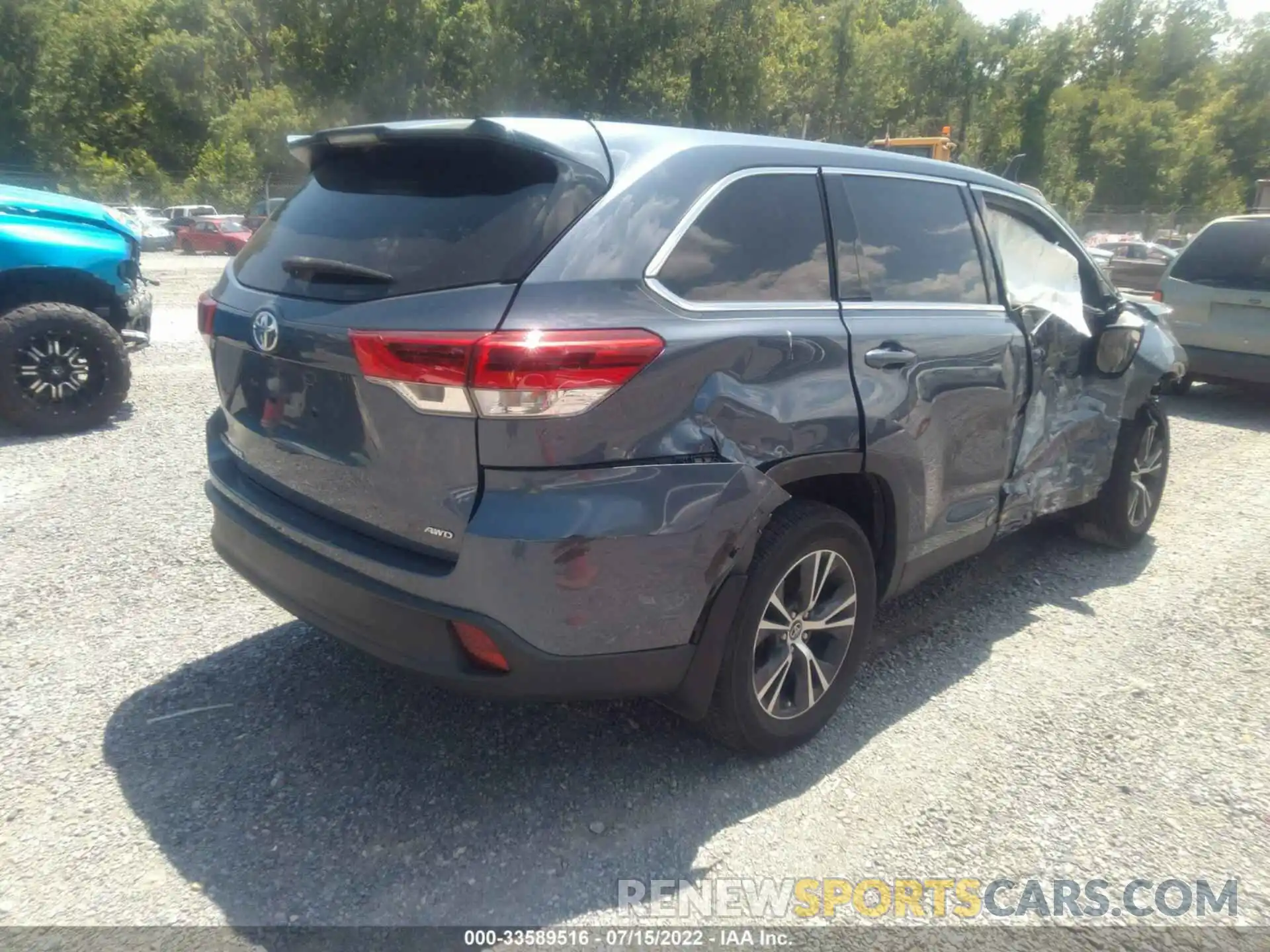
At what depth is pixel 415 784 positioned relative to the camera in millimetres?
2939

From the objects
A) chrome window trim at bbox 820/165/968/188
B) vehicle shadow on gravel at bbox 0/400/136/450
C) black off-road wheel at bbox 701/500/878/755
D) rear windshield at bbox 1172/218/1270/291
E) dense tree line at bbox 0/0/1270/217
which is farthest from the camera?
dense tree line at bbox 0/0/1270/217

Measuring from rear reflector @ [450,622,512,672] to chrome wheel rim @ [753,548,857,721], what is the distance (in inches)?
31.6

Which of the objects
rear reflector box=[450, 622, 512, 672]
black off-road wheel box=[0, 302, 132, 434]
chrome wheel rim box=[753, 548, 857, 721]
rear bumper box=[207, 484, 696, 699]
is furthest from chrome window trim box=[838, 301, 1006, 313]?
black off-road wheel box=[0, 302, 132, 434]

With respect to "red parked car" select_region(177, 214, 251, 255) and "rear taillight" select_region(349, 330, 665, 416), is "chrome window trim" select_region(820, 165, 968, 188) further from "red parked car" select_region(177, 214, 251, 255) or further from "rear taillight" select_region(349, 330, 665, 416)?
"red parked car" select_region(177, 214, 251, 255)

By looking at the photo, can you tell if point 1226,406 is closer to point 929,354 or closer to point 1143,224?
point 929,354

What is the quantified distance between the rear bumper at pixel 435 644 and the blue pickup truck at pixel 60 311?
173 inches

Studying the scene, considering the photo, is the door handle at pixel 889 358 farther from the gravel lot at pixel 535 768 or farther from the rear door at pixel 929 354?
the gravel lot at pixel 535 768

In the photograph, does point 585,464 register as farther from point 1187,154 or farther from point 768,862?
point 1187,154

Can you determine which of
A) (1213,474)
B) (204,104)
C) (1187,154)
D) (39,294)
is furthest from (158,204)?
(1187,154)

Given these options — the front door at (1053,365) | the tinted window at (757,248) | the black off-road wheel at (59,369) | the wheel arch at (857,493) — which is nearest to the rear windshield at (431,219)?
the tinted window at (757,248)

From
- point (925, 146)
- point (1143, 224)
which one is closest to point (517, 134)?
point (925, 146)

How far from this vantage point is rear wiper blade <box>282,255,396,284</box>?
2586 millimetres

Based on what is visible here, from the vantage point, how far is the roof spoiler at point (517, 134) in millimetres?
2607

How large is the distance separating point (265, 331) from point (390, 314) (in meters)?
0.56
